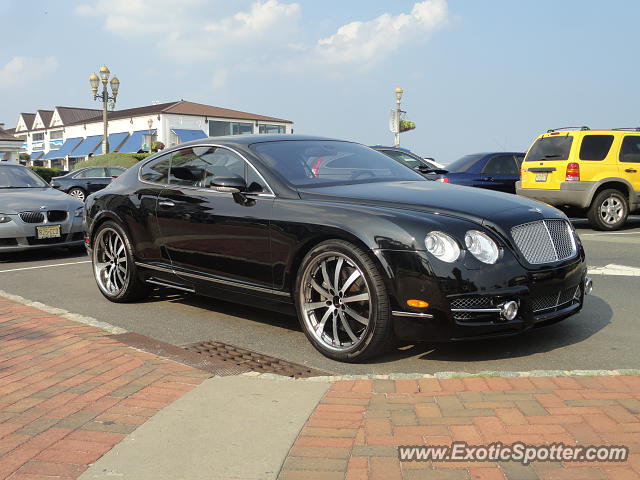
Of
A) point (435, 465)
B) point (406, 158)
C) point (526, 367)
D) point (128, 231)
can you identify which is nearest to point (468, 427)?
point (435, 465)

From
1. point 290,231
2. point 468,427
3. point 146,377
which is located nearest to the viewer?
point 468,427

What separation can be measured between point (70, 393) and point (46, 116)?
279ft

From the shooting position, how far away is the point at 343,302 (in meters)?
4.48

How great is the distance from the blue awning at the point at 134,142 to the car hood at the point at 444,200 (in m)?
57.6

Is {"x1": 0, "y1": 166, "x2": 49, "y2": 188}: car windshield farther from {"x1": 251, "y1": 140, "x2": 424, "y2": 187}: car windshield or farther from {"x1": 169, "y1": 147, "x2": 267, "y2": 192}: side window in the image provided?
{"x1": 251, "y1": 140, "x2": 424, "y2": 187}: car windshield

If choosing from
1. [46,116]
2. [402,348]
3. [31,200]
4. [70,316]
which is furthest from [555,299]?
[46,116]

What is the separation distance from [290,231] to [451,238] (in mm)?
1161

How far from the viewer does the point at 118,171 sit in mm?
23031

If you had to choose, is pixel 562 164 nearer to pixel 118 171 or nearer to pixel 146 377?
pixel 146 377

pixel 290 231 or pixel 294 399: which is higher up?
pixel 290 231

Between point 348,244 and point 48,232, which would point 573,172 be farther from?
point 348,244

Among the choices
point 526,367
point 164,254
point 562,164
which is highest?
point 562,164

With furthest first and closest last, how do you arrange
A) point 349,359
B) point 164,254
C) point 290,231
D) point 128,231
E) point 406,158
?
point 406,158
point 128,231
point 164,254
point 290,231
point 349,359

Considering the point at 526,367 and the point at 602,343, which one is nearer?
the point at 526,367
